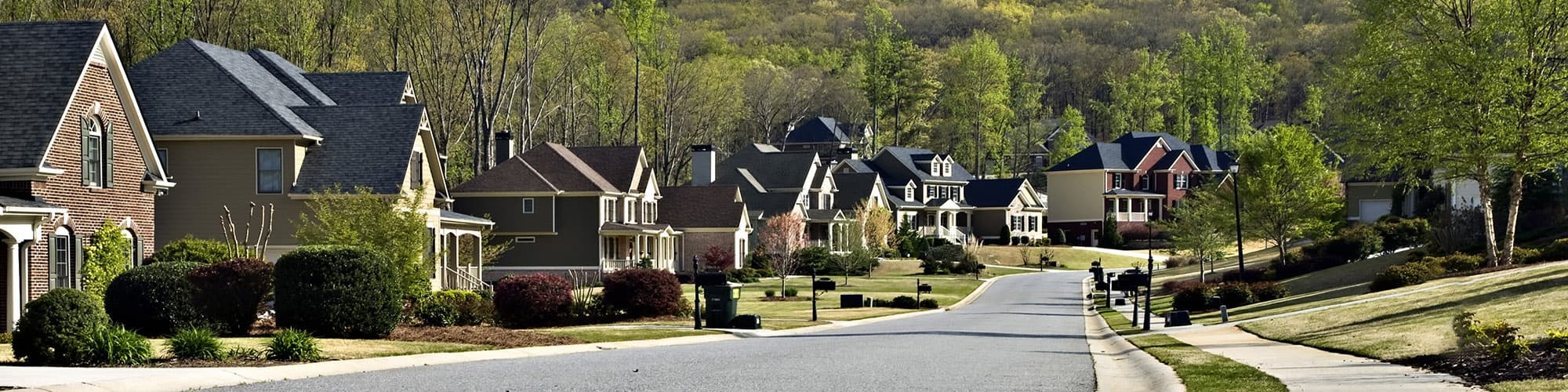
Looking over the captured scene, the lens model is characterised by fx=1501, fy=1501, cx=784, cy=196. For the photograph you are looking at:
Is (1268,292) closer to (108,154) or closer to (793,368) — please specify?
(793,368)

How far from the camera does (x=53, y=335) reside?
62.9ft

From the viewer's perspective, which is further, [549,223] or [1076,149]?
[1076,149]

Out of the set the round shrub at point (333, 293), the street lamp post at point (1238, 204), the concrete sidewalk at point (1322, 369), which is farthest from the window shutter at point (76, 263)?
the street lamp post at point (1238, 204)

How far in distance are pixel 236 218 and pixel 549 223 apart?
2803 centimetres

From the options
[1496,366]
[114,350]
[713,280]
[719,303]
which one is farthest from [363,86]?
[1496,366]

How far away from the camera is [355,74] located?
4994 cm

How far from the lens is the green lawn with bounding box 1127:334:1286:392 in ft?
57.1

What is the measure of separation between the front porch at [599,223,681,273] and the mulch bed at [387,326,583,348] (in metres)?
37.6

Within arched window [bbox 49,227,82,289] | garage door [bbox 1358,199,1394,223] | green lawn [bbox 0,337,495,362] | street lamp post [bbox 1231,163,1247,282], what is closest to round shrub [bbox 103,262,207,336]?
green lawn [bbox 0,337,495,362]

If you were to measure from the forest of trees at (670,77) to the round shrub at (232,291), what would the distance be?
1405 inches

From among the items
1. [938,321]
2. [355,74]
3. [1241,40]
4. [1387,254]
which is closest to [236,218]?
[355,74]

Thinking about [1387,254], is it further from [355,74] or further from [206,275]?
[206,275]

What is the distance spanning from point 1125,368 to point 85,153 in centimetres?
2087

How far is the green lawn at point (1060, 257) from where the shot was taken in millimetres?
97562
